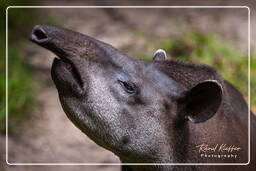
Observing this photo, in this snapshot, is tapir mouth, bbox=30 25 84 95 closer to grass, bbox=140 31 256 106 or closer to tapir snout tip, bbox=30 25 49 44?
tapir snout tip, bbox=30 25 49 44

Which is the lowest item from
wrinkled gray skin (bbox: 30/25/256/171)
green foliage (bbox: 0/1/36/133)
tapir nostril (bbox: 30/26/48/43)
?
green foliage (bbox: 0/1/36/133)

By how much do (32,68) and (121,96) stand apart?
13.7ft

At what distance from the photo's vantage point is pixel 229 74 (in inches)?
313

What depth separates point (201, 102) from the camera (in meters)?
4.64

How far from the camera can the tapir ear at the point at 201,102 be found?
4.59 m

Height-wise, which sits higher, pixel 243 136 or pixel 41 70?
pixel 243 136

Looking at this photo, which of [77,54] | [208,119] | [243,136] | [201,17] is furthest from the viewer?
[201,17]

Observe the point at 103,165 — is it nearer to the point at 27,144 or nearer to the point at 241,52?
the point at 27,144

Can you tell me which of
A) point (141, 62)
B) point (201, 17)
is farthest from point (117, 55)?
point (201, 17)

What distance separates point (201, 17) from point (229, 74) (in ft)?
4.64

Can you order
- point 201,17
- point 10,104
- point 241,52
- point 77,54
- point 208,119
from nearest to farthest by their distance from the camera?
1. point 77,54
2. point 208,119
3. point 10,104
4. point 241,52
5. point 201,17

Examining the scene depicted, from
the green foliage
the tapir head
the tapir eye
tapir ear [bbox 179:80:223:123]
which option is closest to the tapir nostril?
the tapir head

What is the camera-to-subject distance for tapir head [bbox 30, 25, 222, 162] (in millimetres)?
4336

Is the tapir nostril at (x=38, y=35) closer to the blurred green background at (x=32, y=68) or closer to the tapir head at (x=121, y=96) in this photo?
the tapir head at (x=121, y=96)
